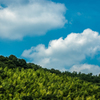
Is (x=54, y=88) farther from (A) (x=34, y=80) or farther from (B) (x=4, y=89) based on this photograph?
(B) (x=4, y=89)

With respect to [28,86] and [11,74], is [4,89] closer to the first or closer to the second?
[28,86]

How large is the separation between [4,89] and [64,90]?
337 cm

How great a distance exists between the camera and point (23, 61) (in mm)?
14711

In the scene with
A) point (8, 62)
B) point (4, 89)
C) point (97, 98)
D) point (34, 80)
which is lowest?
point (97, 98)

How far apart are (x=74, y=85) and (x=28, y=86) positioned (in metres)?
2.83

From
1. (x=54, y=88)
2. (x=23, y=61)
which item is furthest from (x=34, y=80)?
(x=23, y=61)

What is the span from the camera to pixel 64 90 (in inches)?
327

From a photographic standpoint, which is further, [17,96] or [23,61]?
[23,61]

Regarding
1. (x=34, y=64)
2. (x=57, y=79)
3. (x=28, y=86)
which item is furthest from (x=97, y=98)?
(x=34, y=64)

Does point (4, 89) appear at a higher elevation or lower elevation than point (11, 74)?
lower

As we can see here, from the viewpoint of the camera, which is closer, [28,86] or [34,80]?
[28,86]

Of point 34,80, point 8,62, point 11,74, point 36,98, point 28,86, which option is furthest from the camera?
point 8,62

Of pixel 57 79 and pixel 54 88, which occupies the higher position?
pixel 57 79

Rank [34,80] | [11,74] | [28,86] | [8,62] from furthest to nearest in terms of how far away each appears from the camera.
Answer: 1. [8,62]
2. [11,74]
3. [34,80]
4. [28,86]
